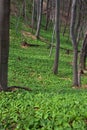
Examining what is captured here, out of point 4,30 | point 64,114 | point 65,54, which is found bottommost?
point 65,54

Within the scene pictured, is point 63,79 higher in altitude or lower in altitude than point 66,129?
lower

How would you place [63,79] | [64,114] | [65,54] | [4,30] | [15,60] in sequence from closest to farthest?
[64,114] → [4,30] → [63,79] → [15,60] → [65,54]

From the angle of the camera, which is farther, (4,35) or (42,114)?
(4,35)

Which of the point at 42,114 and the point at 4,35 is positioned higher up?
the point at 4,35

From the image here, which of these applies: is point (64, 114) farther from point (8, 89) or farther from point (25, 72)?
point (25, 72)

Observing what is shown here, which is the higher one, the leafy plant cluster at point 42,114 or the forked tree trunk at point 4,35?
the forked tree trunk at point 4,35

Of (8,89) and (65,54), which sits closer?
(8,89)

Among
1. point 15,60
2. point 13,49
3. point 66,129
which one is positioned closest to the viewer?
point 66,129

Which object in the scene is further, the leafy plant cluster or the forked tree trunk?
the forked tree trunk

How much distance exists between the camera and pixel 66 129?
640 centimetres

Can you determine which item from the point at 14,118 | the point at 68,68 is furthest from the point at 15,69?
the point at 14,118

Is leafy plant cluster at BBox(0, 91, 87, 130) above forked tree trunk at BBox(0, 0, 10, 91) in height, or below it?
below

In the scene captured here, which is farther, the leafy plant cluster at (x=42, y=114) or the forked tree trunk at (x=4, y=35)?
the forked tree trunk at (x=4, y=35)

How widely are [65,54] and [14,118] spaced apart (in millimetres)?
30253
